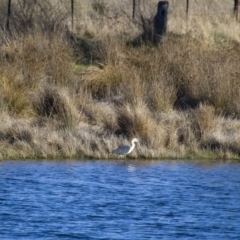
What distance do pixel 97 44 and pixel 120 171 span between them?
7.74 metres

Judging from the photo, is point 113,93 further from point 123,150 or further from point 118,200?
point 118,200

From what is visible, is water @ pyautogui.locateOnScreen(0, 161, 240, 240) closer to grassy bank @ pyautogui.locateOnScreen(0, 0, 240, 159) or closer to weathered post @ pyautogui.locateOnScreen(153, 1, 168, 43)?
grassy bank @ pyautogui.locateOnScreen(0, 0, 240, 159)

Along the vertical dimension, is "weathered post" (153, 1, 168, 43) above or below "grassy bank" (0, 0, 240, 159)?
above

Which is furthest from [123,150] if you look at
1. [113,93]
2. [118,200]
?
[113,93]

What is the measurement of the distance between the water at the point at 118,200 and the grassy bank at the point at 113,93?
0.71 metres

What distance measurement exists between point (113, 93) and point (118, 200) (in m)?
6.74

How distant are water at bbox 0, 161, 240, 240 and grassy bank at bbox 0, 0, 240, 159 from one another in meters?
0.71

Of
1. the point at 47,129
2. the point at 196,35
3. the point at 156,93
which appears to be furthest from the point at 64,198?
the point at 196,35

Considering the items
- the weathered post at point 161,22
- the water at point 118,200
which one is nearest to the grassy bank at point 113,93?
the weathered post at point 161,22

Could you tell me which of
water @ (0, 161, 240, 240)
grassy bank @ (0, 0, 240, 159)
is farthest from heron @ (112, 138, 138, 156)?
grassy bank @ (0, 0, 240, 159)

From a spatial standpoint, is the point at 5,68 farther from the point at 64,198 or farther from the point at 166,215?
the point at 166,215

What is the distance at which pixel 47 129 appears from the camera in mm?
19719

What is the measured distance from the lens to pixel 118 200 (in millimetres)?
15562

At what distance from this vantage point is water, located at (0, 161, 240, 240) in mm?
13656
